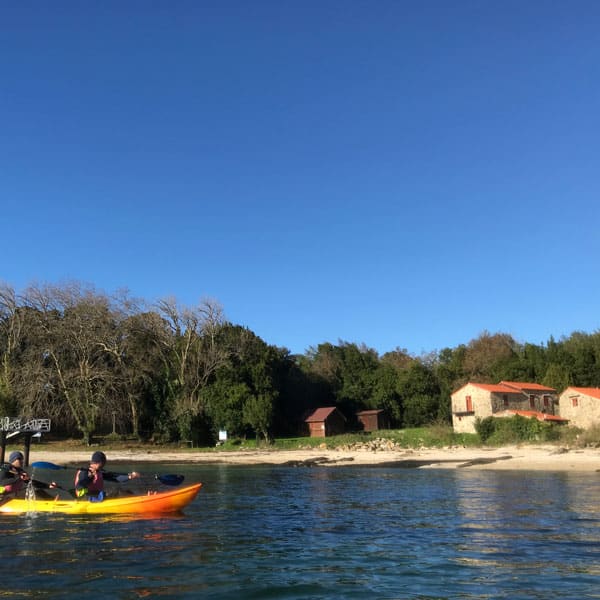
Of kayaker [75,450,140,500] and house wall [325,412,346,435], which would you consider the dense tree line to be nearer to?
house wall [325,412,346,435]

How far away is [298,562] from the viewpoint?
11633 mm

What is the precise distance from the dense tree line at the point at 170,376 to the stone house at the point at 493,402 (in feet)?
16.8

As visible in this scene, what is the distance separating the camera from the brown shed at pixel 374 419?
65.5m

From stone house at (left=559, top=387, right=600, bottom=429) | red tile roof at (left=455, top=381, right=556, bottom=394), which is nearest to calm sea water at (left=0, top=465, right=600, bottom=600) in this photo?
stone house at (left=559, top=387, right=600, bottom=429)

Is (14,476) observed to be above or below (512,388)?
below

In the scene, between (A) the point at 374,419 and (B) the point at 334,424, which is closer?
(B) the point at 334,424

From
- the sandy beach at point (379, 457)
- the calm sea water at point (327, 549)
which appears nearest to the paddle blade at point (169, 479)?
the calm sea water at point (327, 549)

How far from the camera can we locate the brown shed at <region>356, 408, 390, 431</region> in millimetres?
65500

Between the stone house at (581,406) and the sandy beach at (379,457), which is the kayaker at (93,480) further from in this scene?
the stone house at (581,406)

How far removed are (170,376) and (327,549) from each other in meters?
51.2

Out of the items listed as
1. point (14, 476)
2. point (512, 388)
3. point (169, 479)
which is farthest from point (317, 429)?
point (14, 476)

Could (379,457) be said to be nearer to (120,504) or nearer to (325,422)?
(325,422)

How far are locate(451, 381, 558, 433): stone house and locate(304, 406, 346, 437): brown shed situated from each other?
1374cm

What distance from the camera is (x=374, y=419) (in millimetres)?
65562
